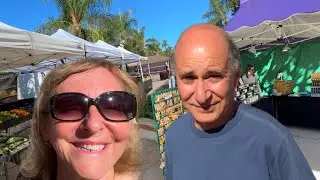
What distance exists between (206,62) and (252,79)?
8.96 metres

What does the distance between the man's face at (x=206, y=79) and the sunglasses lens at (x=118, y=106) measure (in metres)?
0.41

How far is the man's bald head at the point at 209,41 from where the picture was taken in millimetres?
1806

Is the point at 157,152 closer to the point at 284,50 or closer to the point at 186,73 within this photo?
the point at 284,50

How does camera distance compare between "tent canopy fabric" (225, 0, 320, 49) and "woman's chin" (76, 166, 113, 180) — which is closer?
"woman's chin" (76, 166, 113, 180)

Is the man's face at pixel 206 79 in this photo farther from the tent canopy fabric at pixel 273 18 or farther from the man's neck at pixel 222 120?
the tent canopy fabric at pixel 273 18

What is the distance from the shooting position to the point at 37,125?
1.46 m

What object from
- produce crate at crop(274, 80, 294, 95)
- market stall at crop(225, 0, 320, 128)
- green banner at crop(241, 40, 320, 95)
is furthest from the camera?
green banner at crop(241, 40, 320, 95)

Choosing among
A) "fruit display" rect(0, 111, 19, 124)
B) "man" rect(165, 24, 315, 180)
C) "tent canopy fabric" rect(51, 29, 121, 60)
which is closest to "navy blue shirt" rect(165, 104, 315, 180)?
"man" rect(165, 24, 315, 180)

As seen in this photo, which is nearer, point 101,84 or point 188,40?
point 101,84

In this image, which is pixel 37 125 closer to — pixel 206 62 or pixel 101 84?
pixel 101 84

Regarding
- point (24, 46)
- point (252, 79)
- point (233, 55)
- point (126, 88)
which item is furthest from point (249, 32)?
point (126, 88)

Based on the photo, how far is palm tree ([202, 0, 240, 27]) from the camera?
28453mm

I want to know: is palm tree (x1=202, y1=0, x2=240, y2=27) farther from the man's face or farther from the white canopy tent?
the man's face

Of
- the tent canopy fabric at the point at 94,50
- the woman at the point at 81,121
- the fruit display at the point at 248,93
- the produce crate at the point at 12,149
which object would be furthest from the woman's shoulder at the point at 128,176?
the fruit display at the point at 248,93
